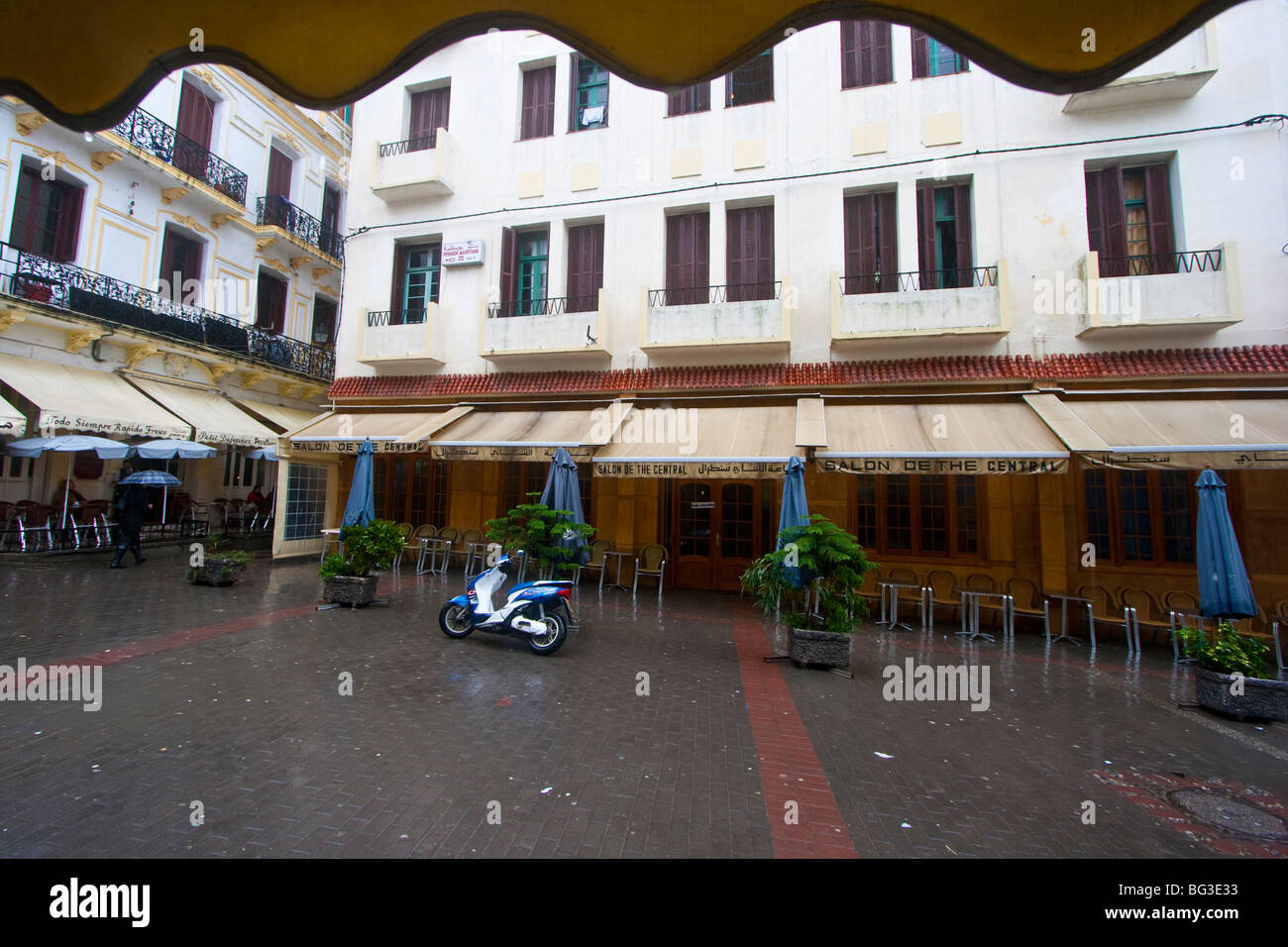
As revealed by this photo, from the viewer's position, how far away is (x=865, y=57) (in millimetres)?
12023

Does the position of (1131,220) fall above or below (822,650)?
above

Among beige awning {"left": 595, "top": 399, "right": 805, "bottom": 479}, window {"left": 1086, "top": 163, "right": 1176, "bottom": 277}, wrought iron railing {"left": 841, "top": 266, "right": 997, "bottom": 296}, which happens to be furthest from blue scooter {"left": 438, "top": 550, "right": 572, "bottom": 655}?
window {"left": 1086, "top": 163, "right": 1176, "bottom": 277}

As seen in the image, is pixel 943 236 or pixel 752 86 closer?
pixel 943 236

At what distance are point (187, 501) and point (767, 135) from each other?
65.9ft

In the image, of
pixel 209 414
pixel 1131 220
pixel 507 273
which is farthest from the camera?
pixel 209 414

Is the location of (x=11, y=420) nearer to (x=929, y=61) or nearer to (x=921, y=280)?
(x=921, y=280)

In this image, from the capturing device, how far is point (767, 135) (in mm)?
12359

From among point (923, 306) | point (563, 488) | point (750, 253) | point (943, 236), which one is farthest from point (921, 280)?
point (563, 488)

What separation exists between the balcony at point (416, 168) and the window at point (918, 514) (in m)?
12.4

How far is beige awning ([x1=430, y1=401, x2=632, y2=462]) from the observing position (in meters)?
11.1

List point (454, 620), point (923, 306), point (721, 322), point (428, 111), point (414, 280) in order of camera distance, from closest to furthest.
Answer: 1. point (454, 620)
2. point (923, 306)
3. point (721, 322)
4. point (414, 280)
5. point (428, 111)

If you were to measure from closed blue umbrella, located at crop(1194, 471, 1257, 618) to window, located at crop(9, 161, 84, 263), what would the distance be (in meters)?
23.1

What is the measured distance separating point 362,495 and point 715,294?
827 cm

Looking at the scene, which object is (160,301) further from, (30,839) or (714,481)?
(30,839)
